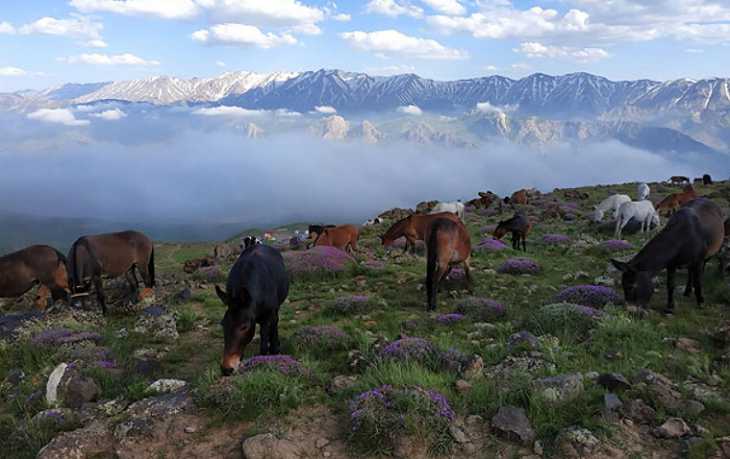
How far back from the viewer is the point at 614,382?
7102 millimetres

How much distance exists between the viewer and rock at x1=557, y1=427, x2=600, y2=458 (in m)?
5.91

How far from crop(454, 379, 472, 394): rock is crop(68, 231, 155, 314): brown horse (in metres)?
11.9

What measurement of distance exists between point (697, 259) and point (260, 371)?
11420mm

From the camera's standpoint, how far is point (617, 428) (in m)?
6.29

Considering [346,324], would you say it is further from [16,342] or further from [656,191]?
[656,191]

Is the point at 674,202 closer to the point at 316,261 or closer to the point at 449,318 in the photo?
the point at 316,261

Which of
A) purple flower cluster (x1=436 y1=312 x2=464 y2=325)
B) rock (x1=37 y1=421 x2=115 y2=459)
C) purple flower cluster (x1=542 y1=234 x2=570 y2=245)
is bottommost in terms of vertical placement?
purple flower cluster (x1=542 y1=234 x2=570 y2=245)

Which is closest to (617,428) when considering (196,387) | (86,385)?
(196,387)

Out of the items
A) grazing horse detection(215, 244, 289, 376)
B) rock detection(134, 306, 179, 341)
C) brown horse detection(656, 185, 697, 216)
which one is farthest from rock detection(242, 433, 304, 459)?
brown horse detection(656, 185, 697, 216)

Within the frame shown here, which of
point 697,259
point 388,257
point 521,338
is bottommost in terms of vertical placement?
point 388,257

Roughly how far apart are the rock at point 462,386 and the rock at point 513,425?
774 millimetres

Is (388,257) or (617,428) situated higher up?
(617,428)

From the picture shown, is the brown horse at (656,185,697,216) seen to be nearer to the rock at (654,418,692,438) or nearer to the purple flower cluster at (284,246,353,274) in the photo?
the purple flower cluster at (284,246,353,274)

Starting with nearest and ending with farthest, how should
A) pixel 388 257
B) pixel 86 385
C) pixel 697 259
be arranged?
pixel 86 385
pixel 697 259
pixel 388 257
